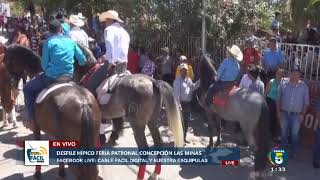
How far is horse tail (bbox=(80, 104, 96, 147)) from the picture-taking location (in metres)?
5.60

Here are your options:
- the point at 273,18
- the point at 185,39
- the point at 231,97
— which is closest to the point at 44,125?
the point at 231,97

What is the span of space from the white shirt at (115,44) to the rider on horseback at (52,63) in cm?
64

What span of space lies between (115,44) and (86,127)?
2.11m

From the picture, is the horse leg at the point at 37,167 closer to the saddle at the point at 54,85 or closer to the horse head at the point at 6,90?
the saddle at the point at 54,85

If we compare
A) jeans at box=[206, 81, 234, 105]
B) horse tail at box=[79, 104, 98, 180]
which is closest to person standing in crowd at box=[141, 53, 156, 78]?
jeans at box=[206, 81, 234, 105]

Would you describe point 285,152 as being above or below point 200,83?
below

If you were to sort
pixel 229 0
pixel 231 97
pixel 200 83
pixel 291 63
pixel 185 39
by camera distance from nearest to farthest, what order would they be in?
pixel 231 97 → pixel 200 83 → pixel 291 63 → pixel 229 0 → pixel 185 39

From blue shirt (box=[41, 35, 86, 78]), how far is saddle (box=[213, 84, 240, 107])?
278cm

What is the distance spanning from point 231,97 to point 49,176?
335 centimetres

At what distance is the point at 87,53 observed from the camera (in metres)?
7.43

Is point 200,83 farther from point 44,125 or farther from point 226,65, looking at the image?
point 44,125

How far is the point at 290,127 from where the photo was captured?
27.7 ft

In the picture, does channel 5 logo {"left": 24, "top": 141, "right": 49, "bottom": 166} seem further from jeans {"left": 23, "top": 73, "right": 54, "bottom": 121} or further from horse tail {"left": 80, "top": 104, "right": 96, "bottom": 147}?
horse tail {"left": 80, "top": 104, "right": 96, "bottom": 147}

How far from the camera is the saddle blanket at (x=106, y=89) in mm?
7117
